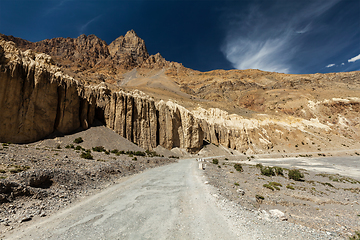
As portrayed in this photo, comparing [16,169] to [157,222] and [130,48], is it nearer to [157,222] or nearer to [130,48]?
[157,222]

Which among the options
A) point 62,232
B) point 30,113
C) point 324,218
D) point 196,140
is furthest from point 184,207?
point 196,140

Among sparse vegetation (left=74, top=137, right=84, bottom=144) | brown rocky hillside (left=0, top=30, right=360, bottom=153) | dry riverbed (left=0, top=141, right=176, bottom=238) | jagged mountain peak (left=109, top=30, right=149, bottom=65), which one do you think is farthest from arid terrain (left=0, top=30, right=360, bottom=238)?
jagged mountain peak (left=109, top=30, right=149, bottom=65)

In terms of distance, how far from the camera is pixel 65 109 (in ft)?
86.6

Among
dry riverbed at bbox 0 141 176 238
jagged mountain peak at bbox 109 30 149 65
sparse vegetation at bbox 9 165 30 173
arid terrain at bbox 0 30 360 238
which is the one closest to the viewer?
dry riverbed at bbox 0 141 176 238

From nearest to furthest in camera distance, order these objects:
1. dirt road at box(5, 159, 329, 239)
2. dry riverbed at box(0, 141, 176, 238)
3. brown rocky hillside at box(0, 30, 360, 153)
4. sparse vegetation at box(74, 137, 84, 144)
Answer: dirt road at box(5, 159, 329, 239) < dry riverbed at box(0, 141, 176, 238) < sparse vegetation at box(74, 137, 84, 144) < brown rocky hillside at box(0, 30, 360, 153)

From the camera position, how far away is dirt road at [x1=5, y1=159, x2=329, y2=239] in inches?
192

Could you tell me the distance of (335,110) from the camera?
6662 cm

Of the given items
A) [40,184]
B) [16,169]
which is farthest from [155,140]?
[40,184]

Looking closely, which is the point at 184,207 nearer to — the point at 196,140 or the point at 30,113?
the point at 30,113

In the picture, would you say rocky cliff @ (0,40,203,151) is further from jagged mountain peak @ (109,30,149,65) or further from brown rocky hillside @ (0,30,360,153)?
jagged mountain peak @ (109,30,149,65)

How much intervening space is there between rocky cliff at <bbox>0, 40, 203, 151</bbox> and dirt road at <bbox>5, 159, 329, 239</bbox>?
21440 mm

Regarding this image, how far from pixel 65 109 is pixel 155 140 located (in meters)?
20.4

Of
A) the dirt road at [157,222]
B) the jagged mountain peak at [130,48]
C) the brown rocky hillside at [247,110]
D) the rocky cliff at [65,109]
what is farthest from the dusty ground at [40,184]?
the jagged mountain peak at [130,48]

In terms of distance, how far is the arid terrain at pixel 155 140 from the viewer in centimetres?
793
